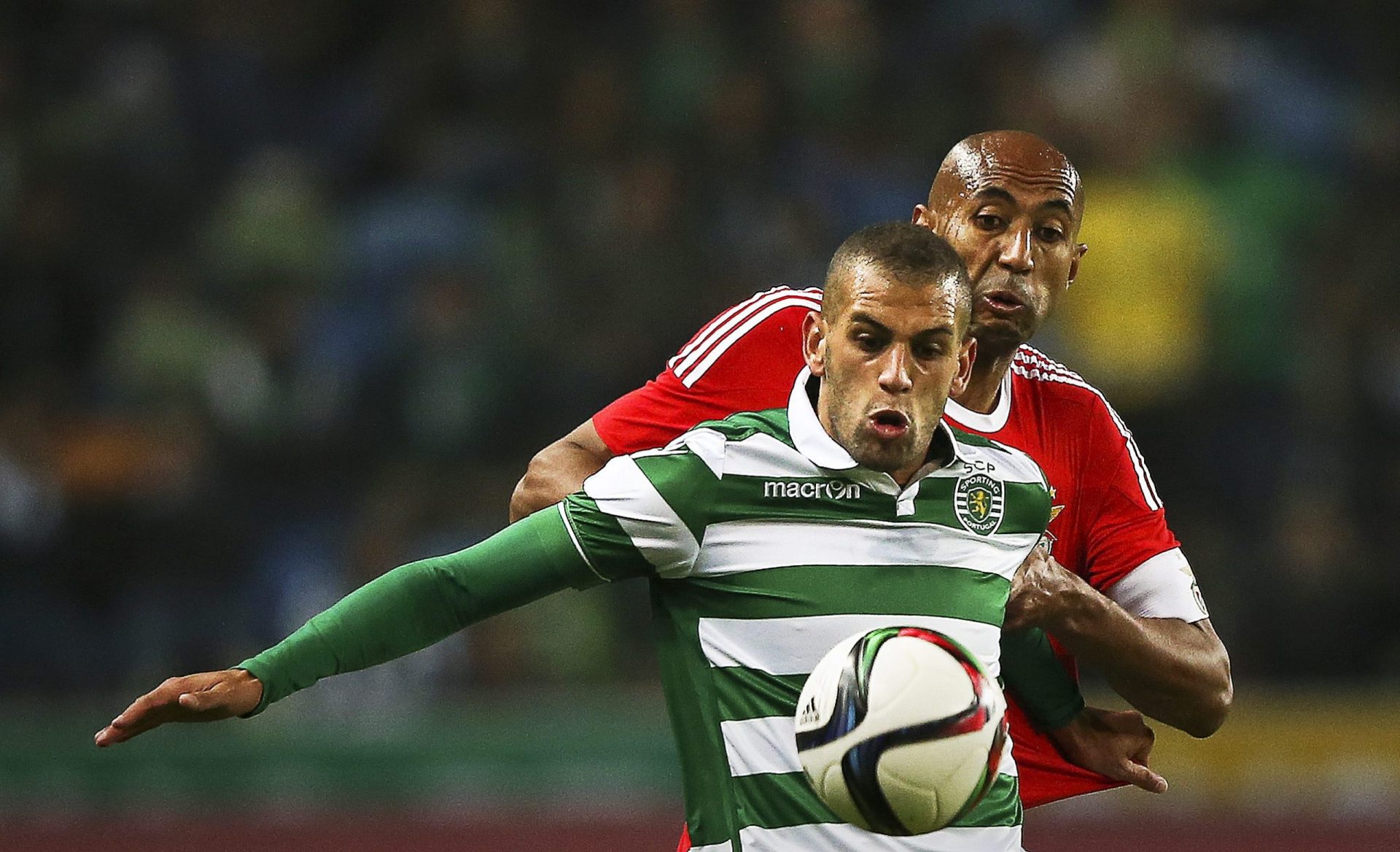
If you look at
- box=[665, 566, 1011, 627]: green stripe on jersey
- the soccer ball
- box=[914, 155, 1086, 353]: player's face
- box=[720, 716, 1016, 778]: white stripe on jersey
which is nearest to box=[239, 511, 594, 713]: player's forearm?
box=[665, 566, 1011, 627]: green stripe on jersey

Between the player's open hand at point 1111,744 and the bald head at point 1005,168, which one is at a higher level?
the bald head at point 1005,168

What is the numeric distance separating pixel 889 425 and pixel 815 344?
0.81 ft

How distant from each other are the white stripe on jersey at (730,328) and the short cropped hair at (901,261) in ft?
1.81

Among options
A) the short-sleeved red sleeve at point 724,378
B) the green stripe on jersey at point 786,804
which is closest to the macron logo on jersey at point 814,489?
the green stripe on jersey at point 786,804

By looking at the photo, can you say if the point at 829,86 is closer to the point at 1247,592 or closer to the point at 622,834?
the point at 1247,592

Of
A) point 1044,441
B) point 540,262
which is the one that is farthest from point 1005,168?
point 540,262

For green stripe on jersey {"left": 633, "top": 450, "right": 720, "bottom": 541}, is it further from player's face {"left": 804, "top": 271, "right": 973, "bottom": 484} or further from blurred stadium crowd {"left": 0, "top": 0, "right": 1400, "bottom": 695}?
blurred stadium crowd {"left": 0, "top": 0, "right": 1400, "bottom": 695}

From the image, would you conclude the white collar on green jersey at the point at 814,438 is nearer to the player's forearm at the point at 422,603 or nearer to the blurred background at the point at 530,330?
the player's forearm at the point at 422,603

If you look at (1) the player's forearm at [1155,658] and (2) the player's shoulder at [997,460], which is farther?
(1) the player's forearm at [1155,658]

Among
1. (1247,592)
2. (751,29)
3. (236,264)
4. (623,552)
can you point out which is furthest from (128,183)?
(623,552)

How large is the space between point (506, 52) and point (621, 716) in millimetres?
3705

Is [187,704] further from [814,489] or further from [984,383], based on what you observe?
[984,383]

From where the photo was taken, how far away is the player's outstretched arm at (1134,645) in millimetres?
3486

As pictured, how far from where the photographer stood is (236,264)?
32.0 ft
